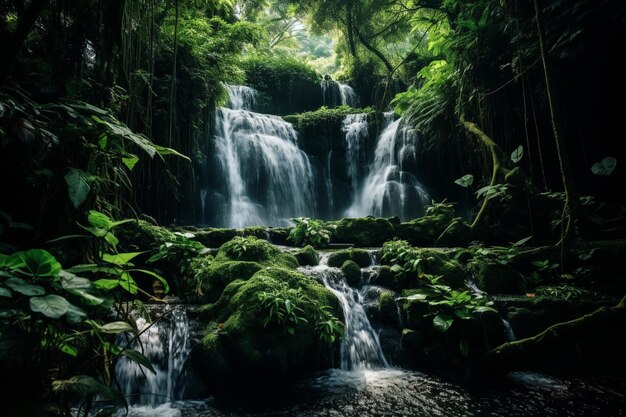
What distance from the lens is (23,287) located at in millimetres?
1497

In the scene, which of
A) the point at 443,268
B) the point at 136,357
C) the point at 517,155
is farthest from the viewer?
the point at 517,155

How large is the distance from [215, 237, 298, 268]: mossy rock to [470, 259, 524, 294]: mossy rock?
3.21 meters

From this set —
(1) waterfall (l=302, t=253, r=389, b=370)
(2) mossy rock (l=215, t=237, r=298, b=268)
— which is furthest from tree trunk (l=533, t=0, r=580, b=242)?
(2) mossy rock (l=215, t=237, r=298, b=268)

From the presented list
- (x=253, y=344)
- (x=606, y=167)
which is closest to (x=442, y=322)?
(x=253, y=344)

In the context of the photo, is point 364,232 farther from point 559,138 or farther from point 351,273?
point 559,138

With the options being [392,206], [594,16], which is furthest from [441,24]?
[392,206]

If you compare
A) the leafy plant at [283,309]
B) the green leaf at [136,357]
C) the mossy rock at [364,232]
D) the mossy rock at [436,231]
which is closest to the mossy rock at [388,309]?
the leafy plant at [283,309]

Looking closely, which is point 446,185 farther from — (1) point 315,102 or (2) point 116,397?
(2) point 116,397

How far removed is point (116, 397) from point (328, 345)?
3.02m

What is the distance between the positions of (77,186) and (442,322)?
4091 millimetres

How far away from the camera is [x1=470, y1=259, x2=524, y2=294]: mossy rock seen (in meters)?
5.62

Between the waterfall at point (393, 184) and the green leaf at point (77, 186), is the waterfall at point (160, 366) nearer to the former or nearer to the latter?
the green leaf at point (77, 186)

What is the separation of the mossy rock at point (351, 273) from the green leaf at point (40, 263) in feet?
15.6

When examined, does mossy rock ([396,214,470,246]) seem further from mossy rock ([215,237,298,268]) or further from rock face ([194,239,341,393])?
rock face ([194,239,341,393])
